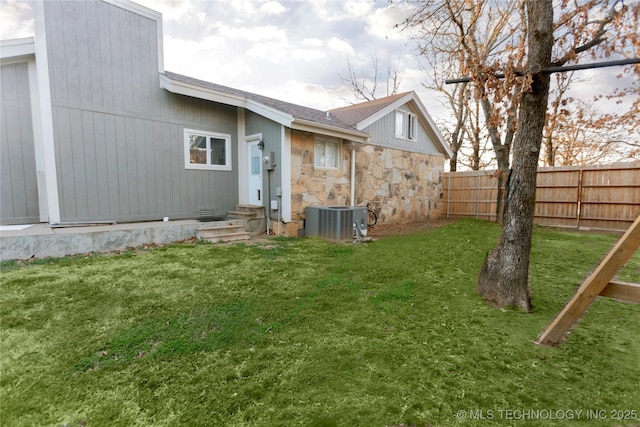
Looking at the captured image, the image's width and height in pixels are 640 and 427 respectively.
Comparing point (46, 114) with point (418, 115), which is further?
point (418, 115)

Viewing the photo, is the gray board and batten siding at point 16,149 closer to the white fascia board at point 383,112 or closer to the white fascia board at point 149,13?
the white fascia board at point 149,13

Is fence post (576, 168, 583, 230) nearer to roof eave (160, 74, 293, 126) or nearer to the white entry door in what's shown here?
roof eave (160, 74, 293, 126)

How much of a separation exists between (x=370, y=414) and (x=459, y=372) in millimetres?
858

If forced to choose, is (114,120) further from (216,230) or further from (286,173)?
(286,173)

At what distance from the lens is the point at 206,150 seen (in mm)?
7941

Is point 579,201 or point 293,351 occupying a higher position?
point 579,201

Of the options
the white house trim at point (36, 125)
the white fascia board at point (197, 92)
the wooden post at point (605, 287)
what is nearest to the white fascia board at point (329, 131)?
the white fascia board at point (197, 92)

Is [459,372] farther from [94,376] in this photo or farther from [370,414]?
[94,376]

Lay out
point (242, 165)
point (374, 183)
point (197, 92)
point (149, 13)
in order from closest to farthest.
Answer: point (149, 13) < point (197, 92) < point (242, 165) < point (374, 183)

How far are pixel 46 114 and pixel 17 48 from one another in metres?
1.49

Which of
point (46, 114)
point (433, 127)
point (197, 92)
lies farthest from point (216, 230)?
point (433, 127)

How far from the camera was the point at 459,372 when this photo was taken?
2248mm

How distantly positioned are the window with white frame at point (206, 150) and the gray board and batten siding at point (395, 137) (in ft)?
14.6

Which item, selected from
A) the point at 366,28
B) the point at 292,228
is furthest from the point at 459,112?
the point at 292,228
